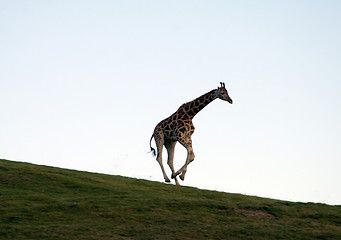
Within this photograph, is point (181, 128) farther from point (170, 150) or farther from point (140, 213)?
point (140, 213)

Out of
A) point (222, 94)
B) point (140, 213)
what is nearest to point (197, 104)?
point (222, 94)

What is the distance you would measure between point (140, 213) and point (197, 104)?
26.7 feet

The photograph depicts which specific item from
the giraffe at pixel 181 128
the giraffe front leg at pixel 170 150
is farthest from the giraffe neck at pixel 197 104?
the giraffe front leg at pixel 170 150

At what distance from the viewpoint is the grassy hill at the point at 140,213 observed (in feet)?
56.4

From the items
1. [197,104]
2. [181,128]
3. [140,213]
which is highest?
[197,104]

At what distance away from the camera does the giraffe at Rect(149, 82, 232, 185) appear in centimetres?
2494

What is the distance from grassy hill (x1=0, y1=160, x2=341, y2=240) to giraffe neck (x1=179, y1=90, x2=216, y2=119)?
372 centimetres

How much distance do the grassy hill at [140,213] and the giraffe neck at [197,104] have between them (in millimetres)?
3720

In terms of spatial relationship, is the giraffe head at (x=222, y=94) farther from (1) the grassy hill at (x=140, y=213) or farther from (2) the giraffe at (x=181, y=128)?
(1) the grassy hill at (x=140, y=213)

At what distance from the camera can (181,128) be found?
25.1m

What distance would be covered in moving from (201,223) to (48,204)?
456 cm

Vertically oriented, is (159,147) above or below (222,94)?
below

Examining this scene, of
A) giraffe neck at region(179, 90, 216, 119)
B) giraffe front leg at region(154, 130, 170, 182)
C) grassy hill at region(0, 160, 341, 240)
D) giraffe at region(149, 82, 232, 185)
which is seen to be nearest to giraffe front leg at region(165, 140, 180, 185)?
giraffe at region(149, 82, 232, 185)

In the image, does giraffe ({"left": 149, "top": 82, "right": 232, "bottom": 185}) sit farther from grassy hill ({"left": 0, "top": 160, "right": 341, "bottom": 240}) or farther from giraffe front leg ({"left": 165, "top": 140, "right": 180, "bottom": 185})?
grassy hill ({"left": 0, "top": 160, "right": 341, "bottom": 240})
